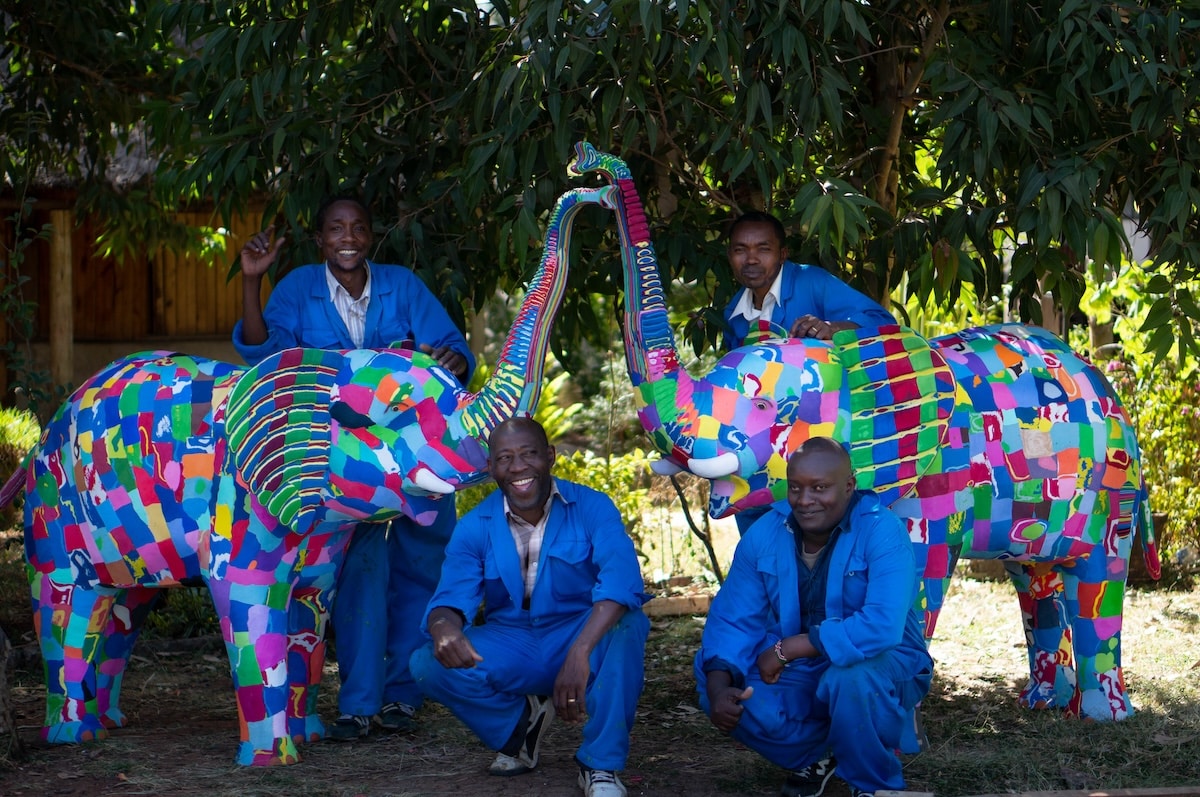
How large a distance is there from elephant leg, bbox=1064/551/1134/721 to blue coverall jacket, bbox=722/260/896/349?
124 centimetres

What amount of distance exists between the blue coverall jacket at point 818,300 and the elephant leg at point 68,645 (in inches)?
104

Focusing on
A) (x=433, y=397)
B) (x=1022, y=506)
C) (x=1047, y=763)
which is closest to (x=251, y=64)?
(x=433, y=397)

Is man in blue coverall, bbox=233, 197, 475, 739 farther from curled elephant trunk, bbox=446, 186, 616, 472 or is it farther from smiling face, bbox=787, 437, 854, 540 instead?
smiling face, bbox=787, 437, 854, 540

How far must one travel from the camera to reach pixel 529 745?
4688mm

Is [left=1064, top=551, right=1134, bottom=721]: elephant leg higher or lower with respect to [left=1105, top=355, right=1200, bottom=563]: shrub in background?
lower

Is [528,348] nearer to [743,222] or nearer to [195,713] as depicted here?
[743,222]

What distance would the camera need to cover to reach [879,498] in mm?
4625

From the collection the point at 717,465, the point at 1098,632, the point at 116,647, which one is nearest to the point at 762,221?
the point at 717,465

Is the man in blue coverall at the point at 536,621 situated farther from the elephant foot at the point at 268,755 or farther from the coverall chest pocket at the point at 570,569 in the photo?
the elephant foot at the point at 268,755

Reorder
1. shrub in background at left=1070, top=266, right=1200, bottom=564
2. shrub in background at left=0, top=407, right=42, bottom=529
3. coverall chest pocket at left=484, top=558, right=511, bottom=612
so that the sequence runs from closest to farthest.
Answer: coverall chest pocket at left=484, top=558, right=511, bottom=612, shrub in background at left=1070, top=266, right=1200, bottom=564, shrub in background at left=0, top=407, right=42, bottom=529

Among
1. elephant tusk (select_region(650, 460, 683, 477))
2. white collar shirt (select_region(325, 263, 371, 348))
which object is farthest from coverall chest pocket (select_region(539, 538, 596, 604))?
white collar shirt (select_region(325, 263, 371, 348))

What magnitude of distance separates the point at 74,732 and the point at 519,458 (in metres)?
2.12

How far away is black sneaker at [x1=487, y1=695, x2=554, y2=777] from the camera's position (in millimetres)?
4680

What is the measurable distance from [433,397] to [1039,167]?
2.13 meters
